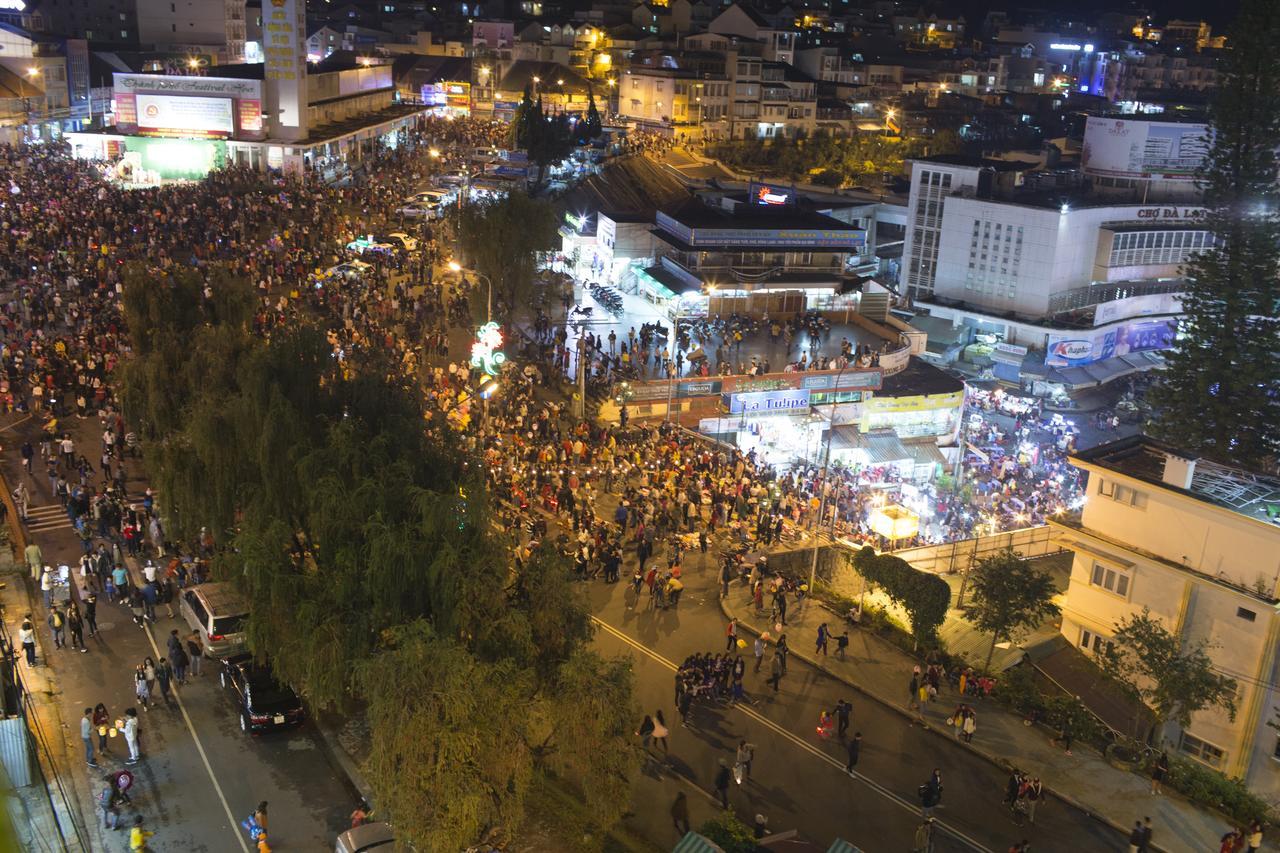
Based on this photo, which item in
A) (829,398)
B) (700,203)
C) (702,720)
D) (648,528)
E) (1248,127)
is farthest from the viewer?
(700,203)

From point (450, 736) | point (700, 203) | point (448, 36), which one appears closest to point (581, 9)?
point (448, 36)

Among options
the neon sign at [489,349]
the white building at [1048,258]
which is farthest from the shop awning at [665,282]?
the white building at [1048,258]

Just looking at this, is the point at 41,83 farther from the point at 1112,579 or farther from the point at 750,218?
the point at 1112,579

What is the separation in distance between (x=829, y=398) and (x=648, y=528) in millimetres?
13125

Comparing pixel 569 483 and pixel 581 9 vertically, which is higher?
pixel 581 9

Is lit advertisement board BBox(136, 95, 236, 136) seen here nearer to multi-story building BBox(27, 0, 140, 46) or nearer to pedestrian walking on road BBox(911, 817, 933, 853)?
multi-story building BBox(27, 0, 140, 46)

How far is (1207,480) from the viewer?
24.6m

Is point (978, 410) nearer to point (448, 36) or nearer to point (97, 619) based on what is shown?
point (97, 619)

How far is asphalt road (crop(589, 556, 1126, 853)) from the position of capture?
61.6ft

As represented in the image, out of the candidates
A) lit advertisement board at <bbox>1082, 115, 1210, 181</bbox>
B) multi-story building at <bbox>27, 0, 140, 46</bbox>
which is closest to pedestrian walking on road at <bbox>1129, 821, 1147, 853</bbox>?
lit advertisement board at <bbox>1082, 115, 1210, 181</bbox>

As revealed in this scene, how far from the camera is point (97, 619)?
22.9m

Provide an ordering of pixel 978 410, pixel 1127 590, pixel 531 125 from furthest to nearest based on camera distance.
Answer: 1. pixel 531 125
2. pixel 978 410
3. pixel 1127 590

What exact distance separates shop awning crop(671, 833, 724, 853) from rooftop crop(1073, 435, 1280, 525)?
1357 cm

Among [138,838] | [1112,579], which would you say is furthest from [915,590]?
[138,838]
